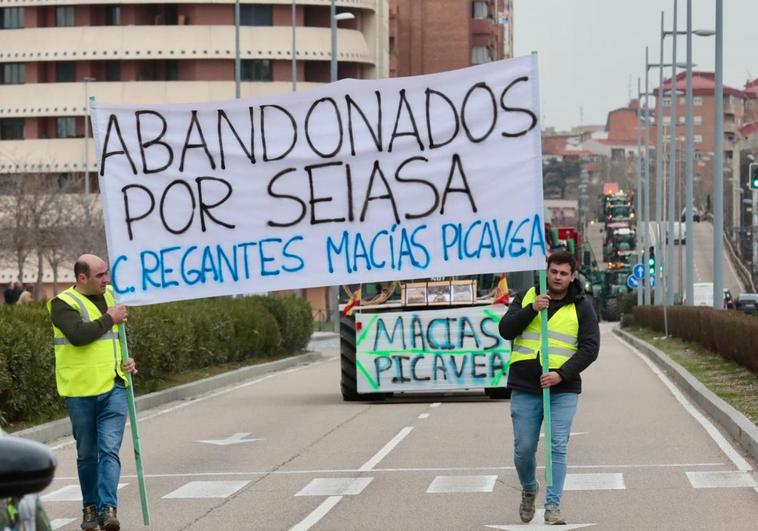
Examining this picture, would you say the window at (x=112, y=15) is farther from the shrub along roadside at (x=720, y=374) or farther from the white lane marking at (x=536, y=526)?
the white lane marking at (x=536, y=526)

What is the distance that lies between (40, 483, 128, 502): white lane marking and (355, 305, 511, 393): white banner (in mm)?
9073

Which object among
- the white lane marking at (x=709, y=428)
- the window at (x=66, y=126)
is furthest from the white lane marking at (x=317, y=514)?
the window at (x=66, y=126)

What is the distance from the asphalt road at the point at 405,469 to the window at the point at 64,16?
71215 millimetres

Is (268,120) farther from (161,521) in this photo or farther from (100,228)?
(100,228)

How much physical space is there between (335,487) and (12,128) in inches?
3236

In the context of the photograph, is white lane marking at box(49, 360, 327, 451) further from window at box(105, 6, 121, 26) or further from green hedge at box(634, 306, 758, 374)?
window at box(105, 6, 121, 26)

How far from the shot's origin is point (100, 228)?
231 ft

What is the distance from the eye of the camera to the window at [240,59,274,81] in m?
90.9

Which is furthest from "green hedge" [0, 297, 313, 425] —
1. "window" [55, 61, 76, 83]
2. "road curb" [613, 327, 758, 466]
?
"window" [55, 61, 76, 83]

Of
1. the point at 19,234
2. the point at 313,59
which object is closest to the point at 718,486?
the point at 19,234

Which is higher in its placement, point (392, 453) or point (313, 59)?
point (313, 59)

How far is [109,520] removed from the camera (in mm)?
10680

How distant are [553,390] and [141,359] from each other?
15.1 meters

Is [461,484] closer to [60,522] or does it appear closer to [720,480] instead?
[720,480]
